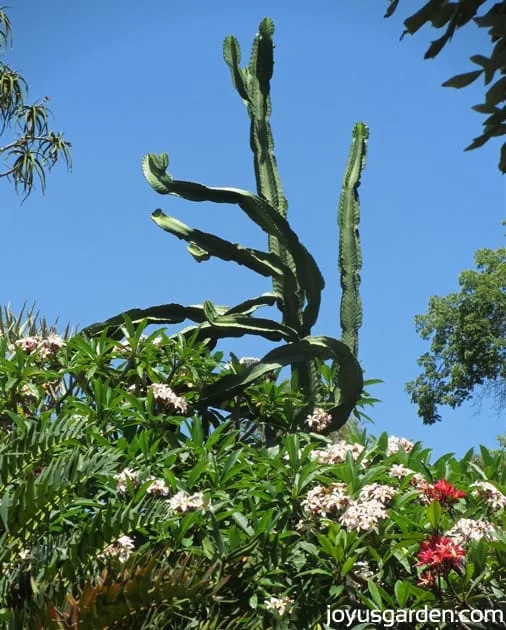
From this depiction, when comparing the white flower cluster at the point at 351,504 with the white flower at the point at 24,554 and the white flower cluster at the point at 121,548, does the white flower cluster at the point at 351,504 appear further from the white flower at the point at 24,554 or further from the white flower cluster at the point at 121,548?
the white flower at the point at 24,554

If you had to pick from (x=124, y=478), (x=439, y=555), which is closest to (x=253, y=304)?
(x=124, y=478)

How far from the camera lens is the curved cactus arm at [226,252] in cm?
793

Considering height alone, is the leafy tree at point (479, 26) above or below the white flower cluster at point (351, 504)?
above

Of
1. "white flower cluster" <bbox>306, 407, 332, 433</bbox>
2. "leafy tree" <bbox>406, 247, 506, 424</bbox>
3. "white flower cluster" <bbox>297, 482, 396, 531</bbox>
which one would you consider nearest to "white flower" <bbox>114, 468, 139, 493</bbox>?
"white flower cluster" <bbox>297, 482, 396, 531</bbox>

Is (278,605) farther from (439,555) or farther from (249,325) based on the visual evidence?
(249,325)

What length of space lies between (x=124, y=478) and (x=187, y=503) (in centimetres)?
43

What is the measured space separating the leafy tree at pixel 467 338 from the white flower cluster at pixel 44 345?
64.4 feet

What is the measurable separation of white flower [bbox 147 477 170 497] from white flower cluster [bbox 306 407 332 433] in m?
1.81

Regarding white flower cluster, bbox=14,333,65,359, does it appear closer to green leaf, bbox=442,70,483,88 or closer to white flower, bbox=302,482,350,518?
white flower, bbox=302,482,350,518

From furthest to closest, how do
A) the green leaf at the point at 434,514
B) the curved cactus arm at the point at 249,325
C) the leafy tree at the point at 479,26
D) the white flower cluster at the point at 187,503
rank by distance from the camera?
the curved cactus arm at the point at 249,325 < the white flower cluster at the point at 187,503 < the green leaf at the point at 434,514 < the leafy tree at the point at 479,26

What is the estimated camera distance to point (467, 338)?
25703mm

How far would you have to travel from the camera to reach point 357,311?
27.7 feet

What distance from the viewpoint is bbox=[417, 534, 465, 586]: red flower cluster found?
14.7ft

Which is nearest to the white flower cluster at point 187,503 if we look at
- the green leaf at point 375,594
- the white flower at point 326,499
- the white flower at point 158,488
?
the white flower at point 158,488
